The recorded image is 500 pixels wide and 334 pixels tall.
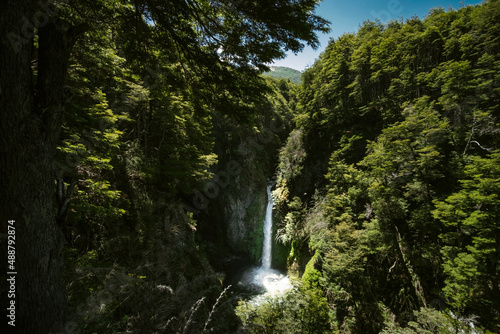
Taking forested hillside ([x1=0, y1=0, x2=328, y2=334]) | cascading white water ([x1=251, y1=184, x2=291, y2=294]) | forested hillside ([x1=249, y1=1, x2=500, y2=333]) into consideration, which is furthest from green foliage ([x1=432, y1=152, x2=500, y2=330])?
cascading white water ([x1=251, y1=184, x2=291, y2=294])

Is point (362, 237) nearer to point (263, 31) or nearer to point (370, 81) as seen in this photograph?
point (263, 31)

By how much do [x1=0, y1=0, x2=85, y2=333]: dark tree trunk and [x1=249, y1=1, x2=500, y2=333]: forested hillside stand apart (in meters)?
7.91

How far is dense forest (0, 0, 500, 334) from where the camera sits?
218 centimetres

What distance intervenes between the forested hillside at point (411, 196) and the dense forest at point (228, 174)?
0.09 m

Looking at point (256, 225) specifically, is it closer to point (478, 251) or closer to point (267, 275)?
point (267, 275)

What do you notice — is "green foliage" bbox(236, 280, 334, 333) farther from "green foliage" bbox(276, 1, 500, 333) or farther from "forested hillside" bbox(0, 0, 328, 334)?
"forested hillside" bbox(0, 0, 328, 334)

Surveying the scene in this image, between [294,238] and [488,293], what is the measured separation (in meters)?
10.7

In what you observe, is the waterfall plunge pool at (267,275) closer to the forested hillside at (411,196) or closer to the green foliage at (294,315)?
the forested hillside at (411,196)

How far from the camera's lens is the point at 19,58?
194 cm

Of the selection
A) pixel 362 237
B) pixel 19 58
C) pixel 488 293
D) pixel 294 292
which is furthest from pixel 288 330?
pixel 19 58

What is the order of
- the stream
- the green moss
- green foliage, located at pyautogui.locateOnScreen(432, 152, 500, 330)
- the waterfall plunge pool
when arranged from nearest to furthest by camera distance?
green foliage, located at pyautogui.locateOnScreen(432, 152, 500, 330) < the waterfall plunge pool < the stream < the green moss

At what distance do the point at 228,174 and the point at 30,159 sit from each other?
63.3ft

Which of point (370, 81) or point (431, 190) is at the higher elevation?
point (370, 81)

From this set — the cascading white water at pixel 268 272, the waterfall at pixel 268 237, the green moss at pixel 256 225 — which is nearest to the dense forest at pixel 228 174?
the green moss at pixel 256 225
